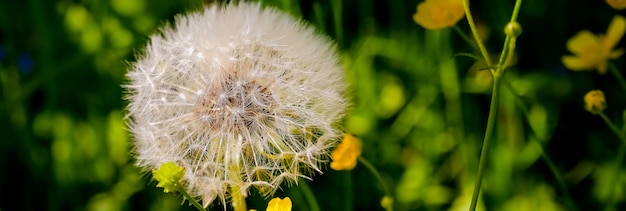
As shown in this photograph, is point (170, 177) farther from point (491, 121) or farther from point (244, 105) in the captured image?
point (491, 121)

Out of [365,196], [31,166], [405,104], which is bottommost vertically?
[365,196]

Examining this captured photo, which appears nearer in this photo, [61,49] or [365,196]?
[365,196]

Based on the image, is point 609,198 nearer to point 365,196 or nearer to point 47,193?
point 365,196

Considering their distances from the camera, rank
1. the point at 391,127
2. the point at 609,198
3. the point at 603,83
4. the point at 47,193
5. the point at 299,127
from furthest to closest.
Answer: the point at 603,83
the point at 391,127
the point at 47,193
the point at 609,198
the point at 299,127

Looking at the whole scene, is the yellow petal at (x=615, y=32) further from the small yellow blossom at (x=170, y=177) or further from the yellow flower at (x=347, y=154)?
the small yellow blossom at (x=170, y=177)

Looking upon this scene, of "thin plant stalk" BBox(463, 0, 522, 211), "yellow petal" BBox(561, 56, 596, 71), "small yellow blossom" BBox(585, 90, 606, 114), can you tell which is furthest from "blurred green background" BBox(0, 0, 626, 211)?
"thin plant stalk" BBox(463, 0, 522, 211)

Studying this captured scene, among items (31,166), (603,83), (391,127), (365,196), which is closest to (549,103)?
(603,83)
